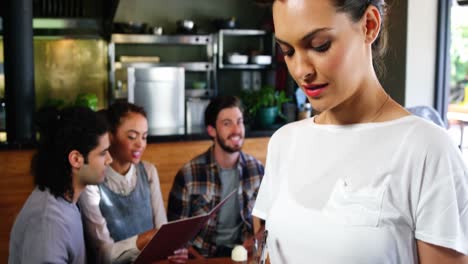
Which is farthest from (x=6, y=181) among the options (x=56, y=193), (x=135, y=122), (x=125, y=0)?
(x=125, y=0)

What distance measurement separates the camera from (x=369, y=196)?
3.04 ft

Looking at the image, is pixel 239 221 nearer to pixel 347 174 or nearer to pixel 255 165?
pixel 255 165

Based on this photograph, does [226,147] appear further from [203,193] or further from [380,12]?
[380,12]

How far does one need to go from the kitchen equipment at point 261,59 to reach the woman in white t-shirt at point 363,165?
5.98 meters

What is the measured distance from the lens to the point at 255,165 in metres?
2.93

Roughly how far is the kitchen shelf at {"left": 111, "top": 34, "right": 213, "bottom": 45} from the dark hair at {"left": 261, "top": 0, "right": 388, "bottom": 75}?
5.67m

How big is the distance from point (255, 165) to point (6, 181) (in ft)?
6.56

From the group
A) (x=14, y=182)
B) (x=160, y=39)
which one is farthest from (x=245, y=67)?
(x=14, y=182)

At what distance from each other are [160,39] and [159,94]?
2.27 feet

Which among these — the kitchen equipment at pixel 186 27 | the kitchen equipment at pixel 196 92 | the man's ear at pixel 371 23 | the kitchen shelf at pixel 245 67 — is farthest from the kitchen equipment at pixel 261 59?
the man's ear at pixel 371 23

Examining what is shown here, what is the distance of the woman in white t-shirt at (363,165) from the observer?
0.87m

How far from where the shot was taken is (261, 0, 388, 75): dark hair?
893mm

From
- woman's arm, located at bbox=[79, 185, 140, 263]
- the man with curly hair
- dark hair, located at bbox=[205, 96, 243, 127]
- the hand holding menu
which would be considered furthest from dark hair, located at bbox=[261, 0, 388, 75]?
dark hair, located at bbox=[205, 96, 243, 127]

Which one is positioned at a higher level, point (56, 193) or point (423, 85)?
point (423, 85)
